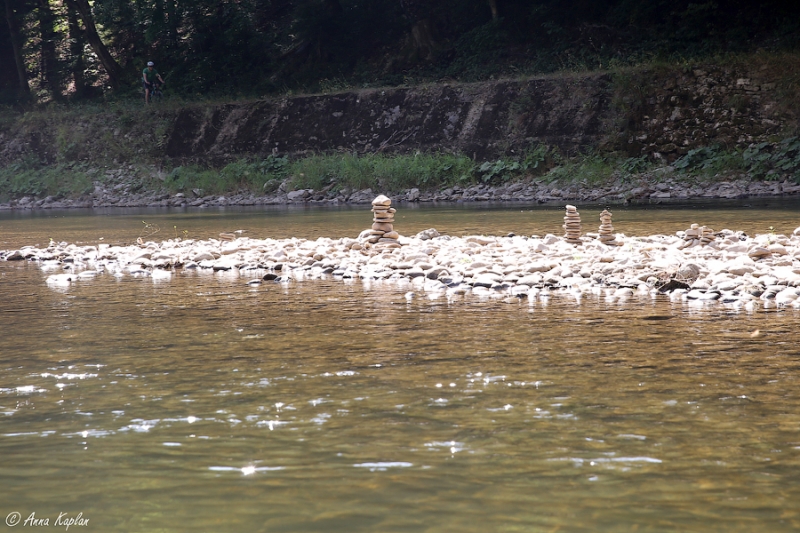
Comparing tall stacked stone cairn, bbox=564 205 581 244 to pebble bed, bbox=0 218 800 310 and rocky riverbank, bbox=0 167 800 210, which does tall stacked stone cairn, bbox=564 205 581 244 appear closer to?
pebble bed, bbox=0 218 800 310

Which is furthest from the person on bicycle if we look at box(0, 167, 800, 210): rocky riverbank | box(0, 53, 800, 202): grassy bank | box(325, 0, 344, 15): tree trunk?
box(325, 0, 344, 15): tree trunk

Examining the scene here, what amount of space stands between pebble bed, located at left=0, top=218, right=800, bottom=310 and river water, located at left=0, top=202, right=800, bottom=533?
0.71 meters

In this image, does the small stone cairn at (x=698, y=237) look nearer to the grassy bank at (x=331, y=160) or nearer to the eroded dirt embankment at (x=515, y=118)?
the grassy bank at (x=331, y=160)

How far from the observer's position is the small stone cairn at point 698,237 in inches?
401

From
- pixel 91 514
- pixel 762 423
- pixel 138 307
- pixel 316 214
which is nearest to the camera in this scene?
pixel 91 514

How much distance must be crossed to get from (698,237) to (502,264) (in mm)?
2874

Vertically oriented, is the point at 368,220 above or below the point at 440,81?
below

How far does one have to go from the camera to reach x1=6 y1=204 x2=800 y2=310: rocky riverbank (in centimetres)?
751

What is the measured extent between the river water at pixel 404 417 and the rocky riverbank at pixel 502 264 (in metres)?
0.66

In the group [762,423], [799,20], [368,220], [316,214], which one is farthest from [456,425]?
[799,20]

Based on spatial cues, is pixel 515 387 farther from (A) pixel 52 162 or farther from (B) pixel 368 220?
(A) pixel 52 162

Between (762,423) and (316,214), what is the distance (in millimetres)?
18106

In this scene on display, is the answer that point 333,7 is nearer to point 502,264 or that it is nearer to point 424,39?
point 424,39

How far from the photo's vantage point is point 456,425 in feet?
12.5
